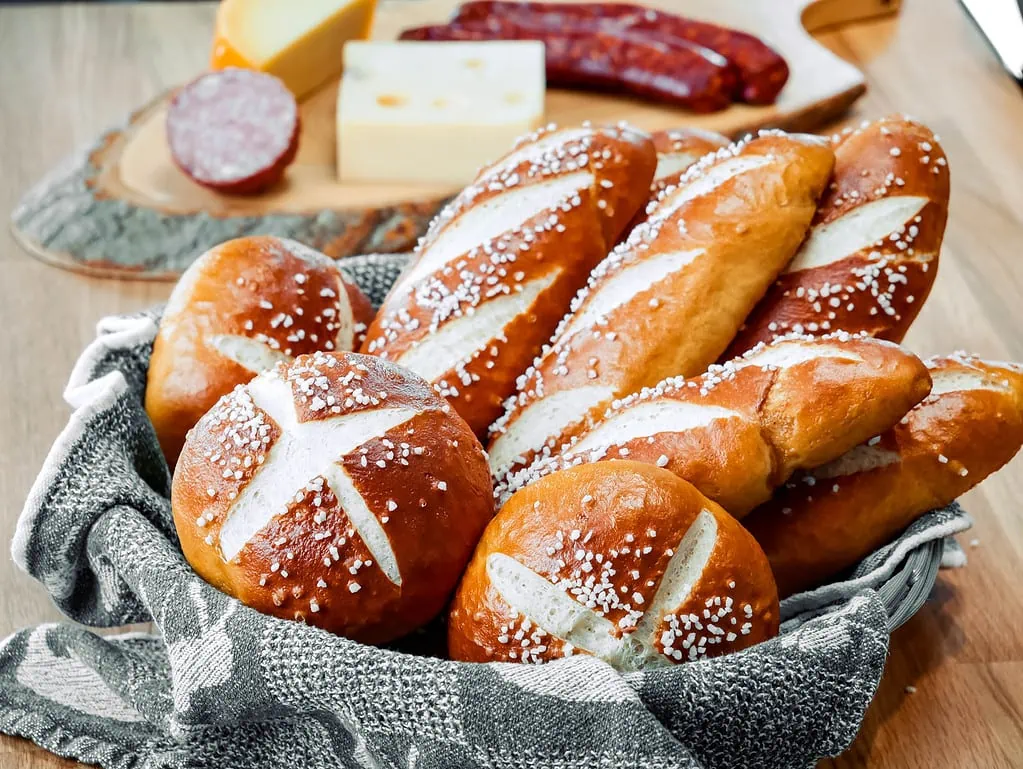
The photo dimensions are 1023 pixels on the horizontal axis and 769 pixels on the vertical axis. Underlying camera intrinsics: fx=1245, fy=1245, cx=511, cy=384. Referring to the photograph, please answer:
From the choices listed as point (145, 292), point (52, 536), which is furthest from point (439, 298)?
point (145, 292)

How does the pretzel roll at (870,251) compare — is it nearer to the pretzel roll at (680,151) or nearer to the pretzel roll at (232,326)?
the pretzel roll at (680,151)

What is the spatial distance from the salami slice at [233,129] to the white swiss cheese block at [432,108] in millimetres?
94

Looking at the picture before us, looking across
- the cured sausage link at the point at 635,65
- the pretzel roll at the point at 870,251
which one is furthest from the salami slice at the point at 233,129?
the pretzel roll at the point at 870,251

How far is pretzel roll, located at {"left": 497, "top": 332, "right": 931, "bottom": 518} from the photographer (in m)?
1.05

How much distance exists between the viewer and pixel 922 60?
2.42 meters

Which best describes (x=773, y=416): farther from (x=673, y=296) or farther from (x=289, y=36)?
(x=289, y=36)

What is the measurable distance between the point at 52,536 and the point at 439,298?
0.43 metres

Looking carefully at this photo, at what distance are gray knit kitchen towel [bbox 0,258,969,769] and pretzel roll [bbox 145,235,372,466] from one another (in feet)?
0.15

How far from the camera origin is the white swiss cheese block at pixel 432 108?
1.94 meters

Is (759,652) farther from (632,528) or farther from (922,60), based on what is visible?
(922,60)

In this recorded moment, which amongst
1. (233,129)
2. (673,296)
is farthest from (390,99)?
(673,296)

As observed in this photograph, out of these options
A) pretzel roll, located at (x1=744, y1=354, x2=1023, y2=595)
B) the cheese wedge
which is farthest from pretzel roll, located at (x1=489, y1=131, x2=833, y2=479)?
the cheese wedge

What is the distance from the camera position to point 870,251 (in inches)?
49.1

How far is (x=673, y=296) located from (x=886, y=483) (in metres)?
0.26
